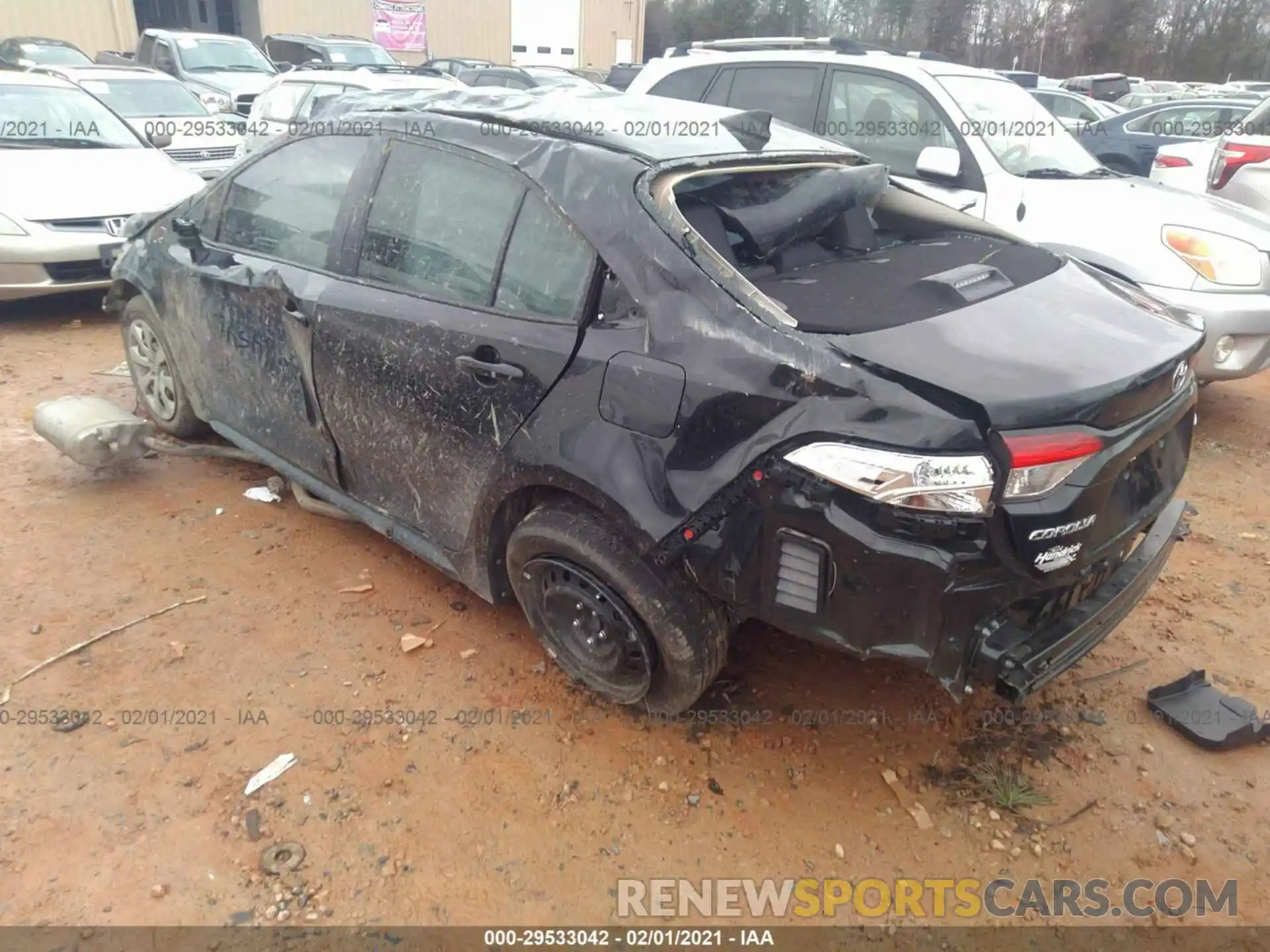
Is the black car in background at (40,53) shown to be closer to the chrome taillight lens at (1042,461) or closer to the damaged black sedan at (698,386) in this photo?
the damaged black sedan at (698,386)

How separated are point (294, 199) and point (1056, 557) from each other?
115 inches

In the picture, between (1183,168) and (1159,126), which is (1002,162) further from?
(1159,126)

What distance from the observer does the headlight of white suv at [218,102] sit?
40.9 feet

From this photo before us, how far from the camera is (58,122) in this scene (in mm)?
6996

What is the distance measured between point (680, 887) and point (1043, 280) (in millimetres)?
2030

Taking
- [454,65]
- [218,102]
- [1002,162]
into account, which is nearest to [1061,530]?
[1002,162]

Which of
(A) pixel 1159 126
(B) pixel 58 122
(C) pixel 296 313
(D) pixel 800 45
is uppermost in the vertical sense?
(D) pixel 800 45

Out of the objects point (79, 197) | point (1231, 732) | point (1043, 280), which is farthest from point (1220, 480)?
point (79, 197)

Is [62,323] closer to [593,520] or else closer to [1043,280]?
[593,520]

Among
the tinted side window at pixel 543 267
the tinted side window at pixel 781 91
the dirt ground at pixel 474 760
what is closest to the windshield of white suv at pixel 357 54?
the tinted side window at pixel 781 91

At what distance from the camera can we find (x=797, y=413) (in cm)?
203

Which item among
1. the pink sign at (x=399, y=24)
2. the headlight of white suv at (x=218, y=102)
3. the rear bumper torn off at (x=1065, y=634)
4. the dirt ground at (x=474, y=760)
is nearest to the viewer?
the rear bumper torn off at (x=1065, y=634)

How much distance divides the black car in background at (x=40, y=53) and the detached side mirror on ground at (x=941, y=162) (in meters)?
16.7

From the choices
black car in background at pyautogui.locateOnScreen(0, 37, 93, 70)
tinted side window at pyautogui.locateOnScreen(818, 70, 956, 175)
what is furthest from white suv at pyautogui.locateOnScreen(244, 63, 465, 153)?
black car in background at pyautogui.locateOnScreen(0, 37, 93, 70)
